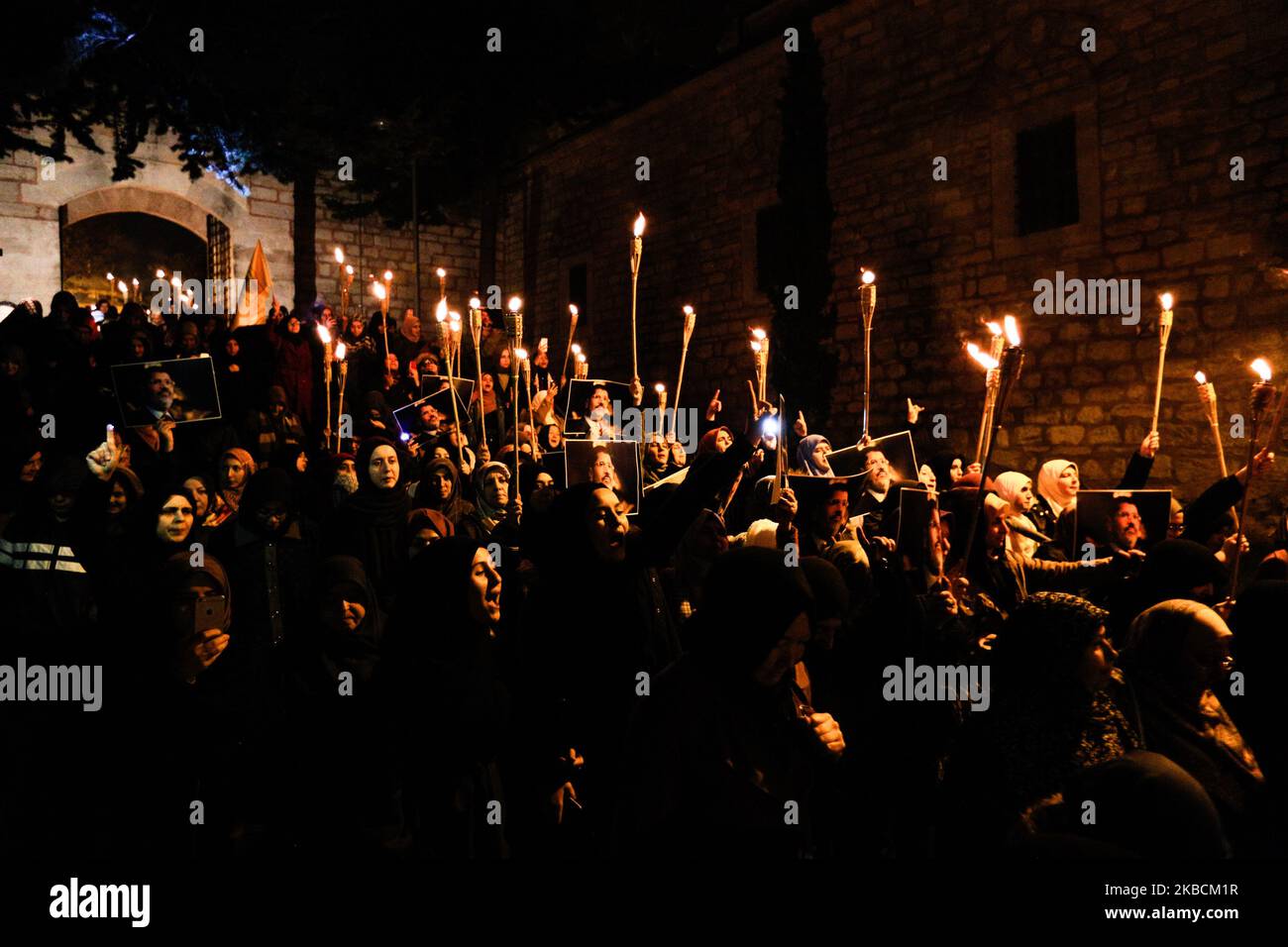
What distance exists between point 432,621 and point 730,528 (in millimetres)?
4541

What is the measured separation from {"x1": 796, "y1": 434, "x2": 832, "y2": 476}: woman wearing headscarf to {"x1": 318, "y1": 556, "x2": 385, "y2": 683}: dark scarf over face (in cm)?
370

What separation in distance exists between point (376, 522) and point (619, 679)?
7.90ft

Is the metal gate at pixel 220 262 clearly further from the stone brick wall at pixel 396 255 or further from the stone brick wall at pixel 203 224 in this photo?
the stone brick wall at pixel 396 255

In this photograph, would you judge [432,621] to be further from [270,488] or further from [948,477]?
[948,477]

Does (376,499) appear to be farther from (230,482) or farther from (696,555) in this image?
(696,555)

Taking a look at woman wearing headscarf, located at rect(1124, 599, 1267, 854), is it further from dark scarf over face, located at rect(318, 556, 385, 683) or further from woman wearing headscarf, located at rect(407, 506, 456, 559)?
woman wearing headscarf, located at rect(407, 506, 456, 559)

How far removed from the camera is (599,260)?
1761 centimetres

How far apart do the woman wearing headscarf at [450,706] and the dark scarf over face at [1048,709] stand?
1.52 meters

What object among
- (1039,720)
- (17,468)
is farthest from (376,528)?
(1039,720)

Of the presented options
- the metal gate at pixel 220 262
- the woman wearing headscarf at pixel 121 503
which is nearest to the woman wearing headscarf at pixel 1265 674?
the woman wearing headscarf at pixel 121 503

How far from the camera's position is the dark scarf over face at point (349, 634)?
3.29 m

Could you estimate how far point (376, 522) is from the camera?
5.34 m

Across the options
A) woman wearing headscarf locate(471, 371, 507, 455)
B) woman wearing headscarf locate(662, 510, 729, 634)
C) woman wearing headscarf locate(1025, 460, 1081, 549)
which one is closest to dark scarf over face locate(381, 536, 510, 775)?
woman wearing headscarf locate(662, 510, 729, 634)

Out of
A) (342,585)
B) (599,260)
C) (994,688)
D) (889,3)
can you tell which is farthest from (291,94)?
(994,688)
